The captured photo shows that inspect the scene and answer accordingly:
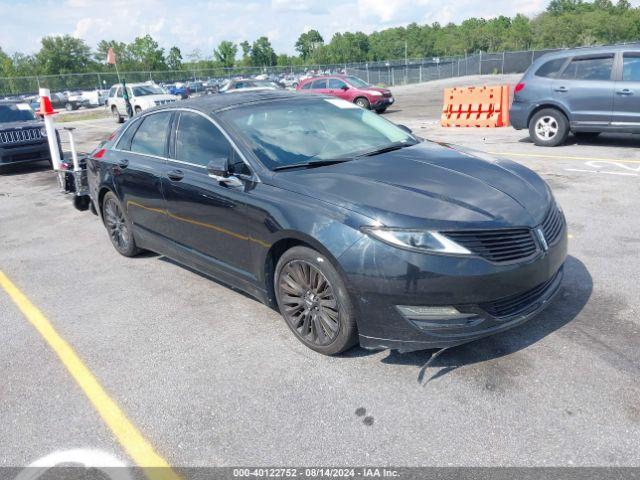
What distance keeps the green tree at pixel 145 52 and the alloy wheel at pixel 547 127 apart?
3986 inches

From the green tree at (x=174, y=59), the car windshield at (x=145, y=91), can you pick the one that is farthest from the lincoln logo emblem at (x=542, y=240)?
the green tree at (x=174, y=59)

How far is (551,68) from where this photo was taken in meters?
10.4

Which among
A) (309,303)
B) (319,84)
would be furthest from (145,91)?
(309,303)

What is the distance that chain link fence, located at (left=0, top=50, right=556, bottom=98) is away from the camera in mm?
46094

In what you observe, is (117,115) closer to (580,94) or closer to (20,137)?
(20,137)

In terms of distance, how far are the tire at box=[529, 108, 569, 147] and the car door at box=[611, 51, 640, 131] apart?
0.95 m

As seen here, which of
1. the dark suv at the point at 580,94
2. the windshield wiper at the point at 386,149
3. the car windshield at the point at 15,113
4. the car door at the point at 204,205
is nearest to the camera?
the car door at the point at 204,205

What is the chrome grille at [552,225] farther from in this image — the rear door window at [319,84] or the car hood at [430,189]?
the rear door window at [319,84]

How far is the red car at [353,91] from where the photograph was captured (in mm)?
20906

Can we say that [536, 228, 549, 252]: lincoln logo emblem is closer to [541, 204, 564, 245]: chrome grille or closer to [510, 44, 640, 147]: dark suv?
[541, 204, 564, 245]: chrome grille

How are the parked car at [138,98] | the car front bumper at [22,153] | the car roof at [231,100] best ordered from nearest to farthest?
the car roof at [231,100] < the car front bumper at [22,153] < the parked car at [138,98]

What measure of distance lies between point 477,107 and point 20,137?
11.4 meters

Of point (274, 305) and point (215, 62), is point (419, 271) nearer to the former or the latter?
point (274, 305)

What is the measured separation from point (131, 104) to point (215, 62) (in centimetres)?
10322
